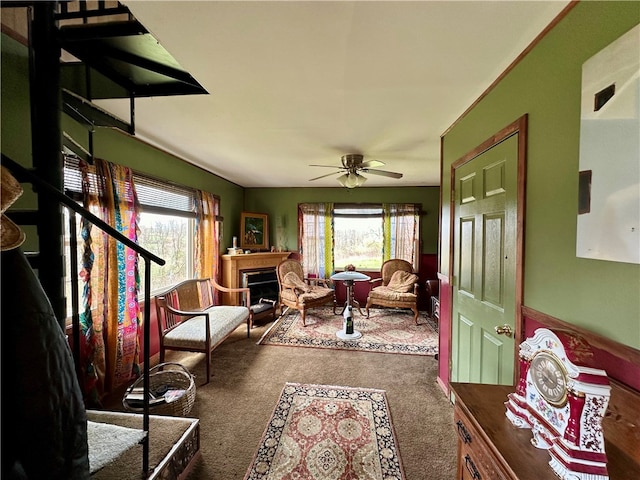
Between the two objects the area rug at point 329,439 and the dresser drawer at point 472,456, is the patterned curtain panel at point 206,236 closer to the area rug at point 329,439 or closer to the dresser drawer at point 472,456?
the area rug at point 329,439

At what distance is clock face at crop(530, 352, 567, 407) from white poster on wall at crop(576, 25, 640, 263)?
39 centimetres

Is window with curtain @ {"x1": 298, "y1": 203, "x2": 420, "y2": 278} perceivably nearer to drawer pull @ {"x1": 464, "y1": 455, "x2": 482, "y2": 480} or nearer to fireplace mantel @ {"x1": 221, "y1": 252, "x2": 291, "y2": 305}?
fireplace mantel @ {"x1": 221, "y1": 252, "x2": 291, "y2": 305}

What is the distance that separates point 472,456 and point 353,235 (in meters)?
4.50

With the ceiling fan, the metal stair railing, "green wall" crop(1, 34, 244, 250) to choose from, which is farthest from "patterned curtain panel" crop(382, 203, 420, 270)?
the metal stair railing

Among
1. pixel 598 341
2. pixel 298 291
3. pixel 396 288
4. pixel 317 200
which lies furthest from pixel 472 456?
pixel 317 200

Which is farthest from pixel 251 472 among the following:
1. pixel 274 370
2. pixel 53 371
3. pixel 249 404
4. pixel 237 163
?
pixel 237 163

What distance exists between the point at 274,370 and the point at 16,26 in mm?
3114

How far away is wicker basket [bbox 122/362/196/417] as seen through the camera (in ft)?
6.44

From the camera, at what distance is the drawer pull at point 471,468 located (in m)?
0.99

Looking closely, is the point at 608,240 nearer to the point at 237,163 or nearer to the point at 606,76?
the point at 606,76

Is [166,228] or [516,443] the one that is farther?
[166,228]

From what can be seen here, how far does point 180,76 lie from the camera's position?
1661 mm

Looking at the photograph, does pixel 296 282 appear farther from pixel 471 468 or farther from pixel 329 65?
pixel 471 468

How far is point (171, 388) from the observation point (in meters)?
2.20
